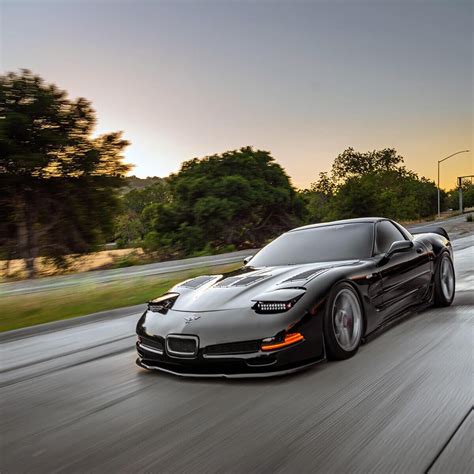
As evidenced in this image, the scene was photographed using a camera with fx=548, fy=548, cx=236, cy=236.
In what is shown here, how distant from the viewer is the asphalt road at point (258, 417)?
2820 mm

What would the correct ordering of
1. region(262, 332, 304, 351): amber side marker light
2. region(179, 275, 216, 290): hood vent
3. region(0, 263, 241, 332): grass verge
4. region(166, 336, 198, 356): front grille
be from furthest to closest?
region(0, 263, 241, 332): grass verge, region(179, 275, 216, 290): hood vent, region(166, 336, 198, 356): front grille, region(262, 332, 304, 351): amber side marker light

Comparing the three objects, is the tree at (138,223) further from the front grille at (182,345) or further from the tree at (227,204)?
the front grille at (182,345)

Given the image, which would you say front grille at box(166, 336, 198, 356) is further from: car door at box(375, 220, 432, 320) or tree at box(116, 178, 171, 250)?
tree at box(116, 178, 171, 250)

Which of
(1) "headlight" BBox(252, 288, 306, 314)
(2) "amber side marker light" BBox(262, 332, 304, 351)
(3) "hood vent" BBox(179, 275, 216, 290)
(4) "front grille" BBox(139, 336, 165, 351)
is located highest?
(3) "hood vent" BBox(179, 275, 216, 290)

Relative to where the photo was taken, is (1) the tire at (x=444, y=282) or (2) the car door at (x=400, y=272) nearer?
(2) the car door at (x=400, y=272)

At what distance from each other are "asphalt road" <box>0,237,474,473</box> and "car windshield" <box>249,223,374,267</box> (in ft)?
3.16

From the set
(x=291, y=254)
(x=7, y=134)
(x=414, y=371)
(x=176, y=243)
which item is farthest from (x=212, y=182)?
(x=414, y=371)

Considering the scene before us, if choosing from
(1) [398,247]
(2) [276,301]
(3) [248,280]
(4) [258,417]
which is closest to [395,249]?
(1) [398,247]

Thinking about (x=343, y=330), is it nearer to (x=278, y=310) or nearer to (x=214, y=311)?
(x=278, y=310)

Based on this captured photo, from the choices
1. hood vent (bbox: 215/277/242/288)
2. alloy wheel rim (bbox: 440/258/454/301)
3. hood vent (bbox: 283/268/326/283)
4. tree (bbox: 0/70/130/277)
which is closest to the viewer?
hood vent (bbox: 283/268/326/283)

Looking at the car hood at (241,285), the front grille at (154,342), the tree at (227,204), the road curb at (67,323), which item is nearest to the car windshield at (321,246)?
the car hood at (241,285)

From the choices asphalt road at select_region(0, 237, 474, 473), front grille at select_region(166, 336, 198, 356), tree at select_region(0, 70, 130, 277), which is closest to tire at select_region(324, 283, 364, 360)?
asphalt road at select_region(0, 237, 474, 473)

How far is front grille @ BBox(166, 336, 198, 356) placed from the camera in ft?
13.9

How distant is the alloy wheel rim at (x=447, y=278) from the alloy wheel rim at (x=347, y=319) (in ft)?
8.16
